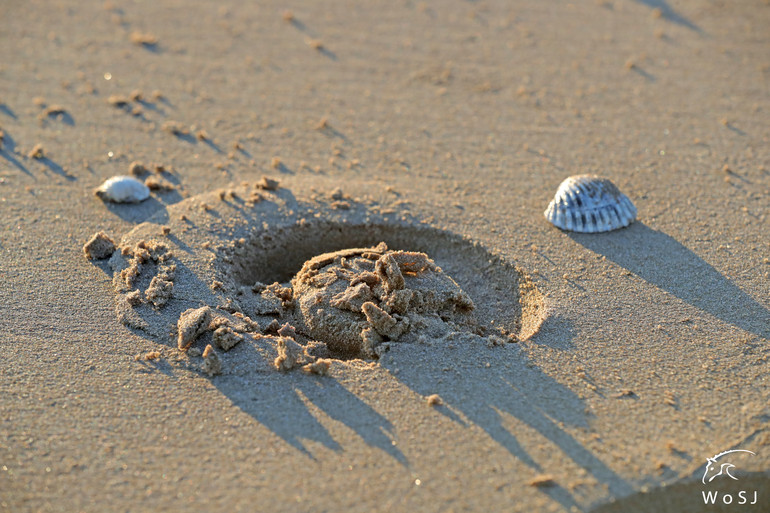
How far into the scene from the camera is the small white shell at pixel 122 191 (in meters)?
4.12

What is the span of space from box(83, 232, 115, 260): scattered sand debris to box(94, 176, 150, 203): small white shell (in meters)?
0.48

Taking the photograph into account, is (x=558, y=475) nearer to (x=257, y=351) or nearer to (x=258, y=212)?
(x=257, y=351)

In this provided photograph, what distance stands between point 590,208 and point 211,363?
7.29ft

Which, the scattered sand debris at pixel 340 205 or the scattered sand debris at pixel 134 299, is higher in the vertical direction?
the scattered sand debris at pixel 340 205

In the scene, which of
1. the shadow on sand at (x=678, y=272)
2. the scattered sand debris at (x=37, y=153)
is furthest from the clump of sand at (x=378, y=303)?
the scattered sand debris at (x=37, y=153)

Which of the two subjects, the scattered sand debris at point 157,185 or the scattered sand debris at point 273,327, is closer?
the scattered sand debris at point 273,327

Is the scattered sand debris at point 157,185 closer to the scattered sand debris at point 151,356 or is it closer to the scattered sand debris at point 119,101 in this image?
the scattered sand debris at point 119,101

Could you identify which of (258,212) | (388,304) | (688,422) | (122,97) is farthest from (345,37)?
(688,422)

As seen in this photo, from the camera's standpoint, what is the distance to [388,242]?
392cm

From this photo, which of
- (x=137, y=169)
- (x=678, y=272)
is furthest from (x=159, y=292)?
(x=678, y=272)

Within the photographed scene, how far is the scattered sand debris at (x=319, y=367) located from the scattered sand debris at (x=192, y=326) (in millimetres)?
506

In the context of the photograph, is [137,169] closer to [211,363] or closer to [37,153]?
[37,153]

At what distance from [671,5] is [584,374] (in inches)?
190

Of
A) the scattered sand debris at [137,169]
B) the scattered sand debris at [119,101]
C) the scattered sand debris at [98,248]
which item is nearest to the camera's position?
the scattered sand debris at [98,248]
